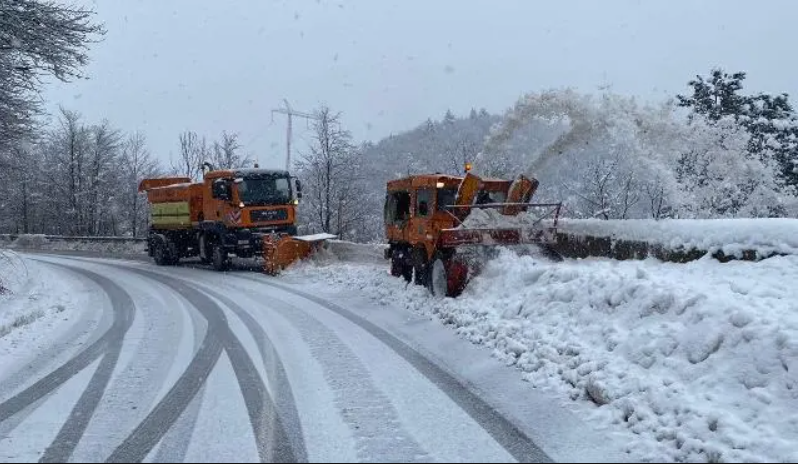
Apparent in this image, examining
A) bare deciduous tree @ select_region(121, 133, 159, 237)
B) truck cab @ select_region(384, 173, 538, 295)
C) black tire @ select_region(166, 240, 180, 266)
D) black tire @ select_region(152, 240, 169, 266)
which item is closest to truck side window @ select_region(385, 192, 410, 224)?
truck cab @ select_region(384, 173, 538, 295)

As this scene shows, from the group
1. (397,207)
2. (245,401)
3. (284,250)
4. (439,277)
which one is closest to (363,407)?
(245,401)

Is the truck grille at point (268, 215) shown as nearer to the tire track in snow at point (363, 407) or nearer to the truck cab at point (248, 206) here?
the truck cab at point (248, 206)

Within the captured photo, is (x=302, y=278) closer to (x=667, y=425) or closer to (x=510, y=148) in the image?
(x=510, y=148)

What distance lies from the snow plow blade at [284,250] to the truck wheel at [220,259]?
5.90 ft

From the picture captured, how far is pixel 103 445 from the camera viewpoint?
5.10m

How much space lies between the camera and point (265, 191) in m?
22.4

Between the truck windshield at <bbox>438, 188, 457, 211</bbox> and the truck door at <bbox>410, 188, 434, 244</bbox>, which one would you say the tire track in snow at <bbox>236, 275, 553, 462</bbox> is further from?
the truck windshield at <bbox>438, 188, 457, 211</bbox>

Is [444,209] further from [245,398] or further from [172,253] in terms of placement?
[172,253]

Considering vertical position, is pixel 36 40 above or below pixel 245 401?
above

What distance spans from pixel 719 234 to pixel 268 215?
1592 cm

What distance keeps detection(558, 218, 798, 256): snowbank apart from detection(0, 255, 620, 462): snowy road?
383cm

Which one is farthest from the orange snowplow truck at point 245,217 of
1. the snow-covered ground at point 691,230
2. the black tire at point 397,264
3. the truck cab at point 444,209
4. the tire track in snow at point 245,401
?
the tire track in snow at point 245,401

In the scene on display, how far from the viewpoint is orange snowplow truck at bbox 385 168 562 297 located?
41.4 feet

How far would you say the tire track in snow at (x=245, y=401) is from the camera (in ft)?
16.2
